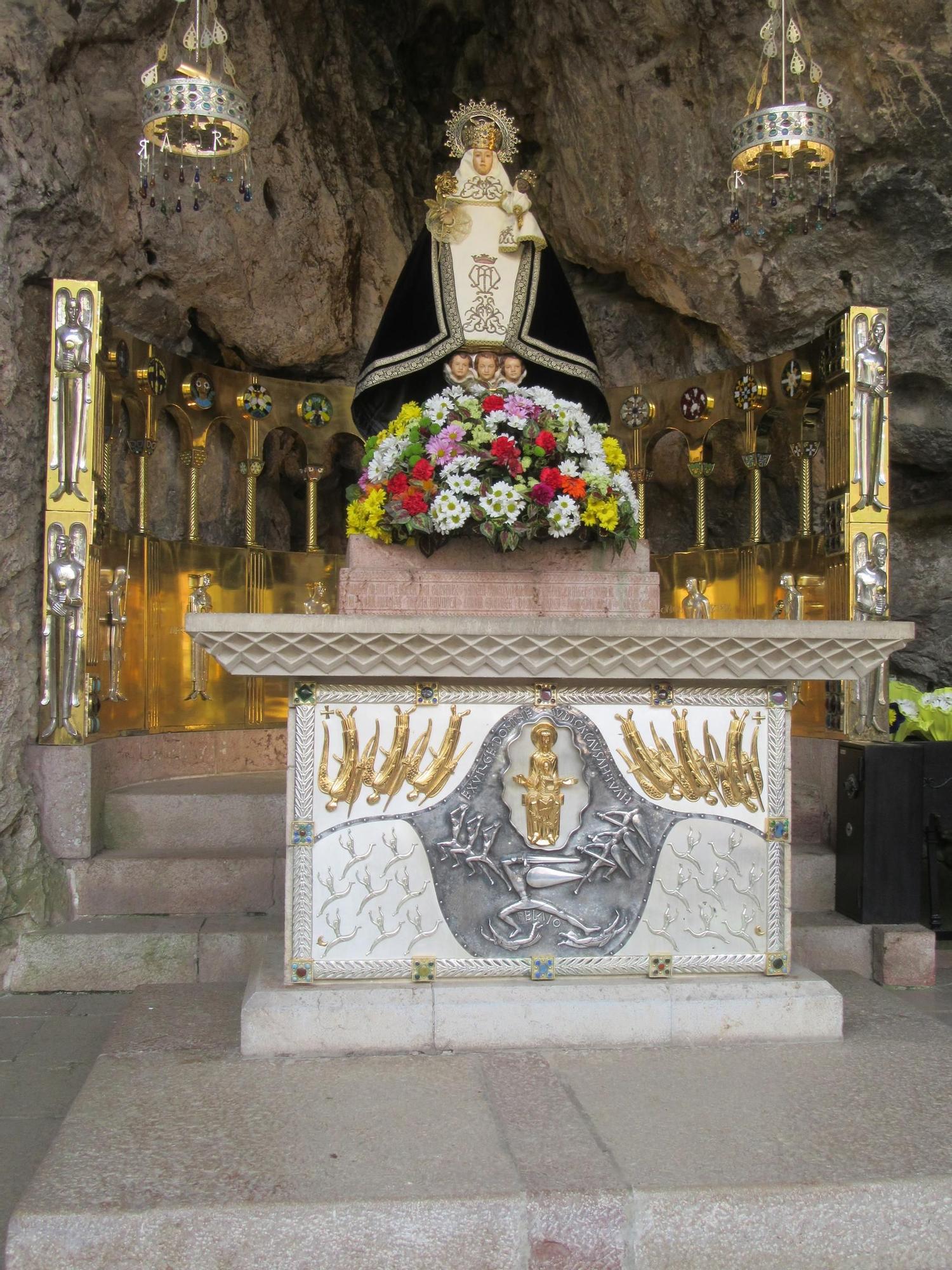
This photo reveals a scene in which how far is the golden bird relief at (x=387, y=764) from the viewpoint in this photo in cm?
347

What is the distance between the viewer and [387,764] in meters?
3.50

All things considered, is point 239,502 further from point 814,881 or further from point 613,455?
point 814,881

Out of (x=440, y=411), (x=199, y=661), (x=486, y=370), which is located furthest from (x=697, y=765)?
(x=199, y=661)

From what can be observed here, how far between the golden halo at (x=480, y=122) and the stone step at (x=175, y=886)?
13.7 ft

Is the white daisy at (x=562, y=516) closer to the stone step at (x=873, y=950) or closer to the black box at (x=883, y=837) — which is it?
the black box at (x=883, y=837)

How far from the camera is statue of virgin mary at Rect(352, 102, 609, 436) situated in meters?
6.05

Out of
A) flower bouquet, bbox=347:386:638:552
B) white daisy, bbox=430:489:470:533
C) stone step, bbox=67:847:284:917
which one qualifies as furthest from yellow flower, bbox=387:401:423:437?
stone step, bbox=67:847:284:917

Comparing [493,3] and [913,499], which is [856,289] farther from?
[493,3]

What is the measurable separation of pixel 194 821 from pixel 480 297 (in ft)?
10.8

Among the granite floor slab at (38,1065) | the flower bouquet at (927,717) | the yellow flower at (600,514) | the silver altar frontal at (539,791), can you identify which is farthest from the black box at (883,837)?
the granite floor slab at (38,1065)

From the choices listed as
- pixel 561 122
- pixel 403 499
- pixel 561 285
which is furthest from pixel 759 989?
pixel 561 122

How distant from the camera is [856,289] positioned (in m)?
6.75

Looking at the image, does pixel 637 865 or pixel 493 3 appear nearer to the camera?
pixel 637 865

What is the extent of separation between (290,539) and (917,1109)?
6383 mm
